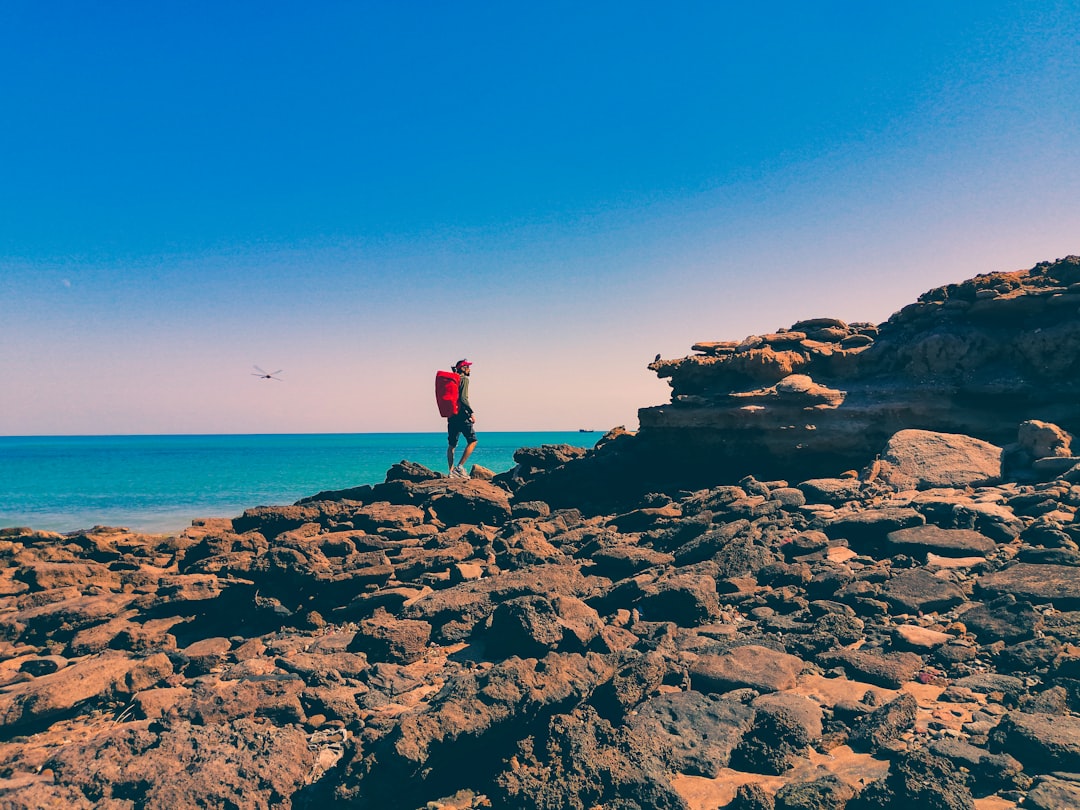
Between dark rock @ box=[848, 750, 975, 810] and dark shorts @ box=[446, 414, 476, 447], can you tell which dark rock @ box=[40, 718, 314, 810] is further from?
dark shorts @ box=[446, 414, 476, 447]

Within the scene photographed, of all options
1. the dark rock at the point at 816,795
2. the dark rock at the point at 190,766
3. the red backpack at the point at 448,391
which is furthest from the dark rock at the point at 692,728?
the red backpack at the point at 448,391

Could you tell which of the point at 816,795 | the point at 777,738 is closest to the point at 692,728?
the point at 777,738

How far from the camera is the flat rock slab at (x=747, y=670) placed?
19.4ft

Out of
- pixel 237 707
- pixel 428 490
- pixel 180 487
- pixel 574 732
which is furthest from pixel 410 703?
pixel 180 487

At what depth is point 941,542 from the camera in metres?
8.23

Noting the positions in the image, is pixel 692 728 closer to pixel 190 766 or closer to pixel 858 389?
pixel 190 766

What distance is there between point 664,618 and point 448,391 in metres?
8.38

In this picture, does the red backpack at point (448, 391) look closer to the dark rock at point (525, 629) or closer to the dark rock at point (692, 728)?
the dark rock at point (525, 629)

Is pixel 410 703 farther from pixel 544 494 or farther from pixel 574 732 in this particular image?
pixel 544 494

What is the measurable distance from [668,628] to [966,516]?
4.84 m

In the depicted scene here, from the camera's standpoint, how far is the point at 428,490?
14.0 meters

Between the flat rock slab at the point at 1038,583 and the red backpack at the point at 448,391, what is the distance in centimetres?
1052

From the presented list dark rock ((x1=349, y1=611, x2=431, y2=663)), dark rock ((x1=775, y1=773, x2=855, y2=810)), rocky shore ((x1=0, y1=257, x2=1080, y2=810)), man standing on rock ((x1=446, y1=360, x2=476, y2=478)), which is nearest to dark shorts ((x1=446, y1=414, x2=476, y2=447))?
man standing on rock ((x1=446, y1=360, x2=476, y2=478))

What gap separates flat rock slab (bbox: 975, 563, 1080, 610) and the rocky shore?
43 millimetres
